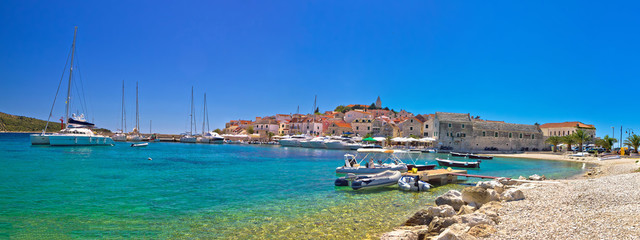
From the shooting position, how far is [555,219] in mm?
9414

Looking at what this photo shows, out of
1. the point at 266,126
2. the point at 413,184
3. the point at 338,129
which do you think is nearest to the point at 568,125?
the point at 338,129

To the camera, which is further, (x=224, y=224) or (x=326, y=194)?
(x=326, y=194)

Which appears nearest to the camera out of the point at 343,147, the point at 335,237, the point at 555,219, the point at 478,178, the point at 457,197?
the point at 555,219

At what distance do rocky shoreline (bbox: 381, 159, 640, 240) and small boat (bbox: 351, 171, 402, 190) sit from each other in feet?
21.3

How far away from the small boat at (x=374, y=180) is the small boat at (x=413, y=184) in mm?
994

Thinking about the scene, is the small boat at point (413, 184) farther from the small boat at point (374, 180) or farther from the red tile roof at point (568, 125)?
the red tile roof at point (568, 125)

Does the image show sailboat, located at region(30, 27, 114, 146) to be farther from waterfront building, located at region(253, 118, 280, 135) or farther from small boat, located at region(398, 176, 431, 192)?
waterfront building, located at region(253, 118, 280, 135)

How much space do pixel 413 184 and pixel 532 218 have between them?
32.8 ft

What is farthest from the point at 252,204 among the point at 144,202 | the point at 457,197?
the point at 457,197

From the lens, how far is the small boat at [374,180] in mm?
19789

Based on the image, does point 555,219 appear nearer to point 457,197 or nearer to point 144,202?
point 457,197

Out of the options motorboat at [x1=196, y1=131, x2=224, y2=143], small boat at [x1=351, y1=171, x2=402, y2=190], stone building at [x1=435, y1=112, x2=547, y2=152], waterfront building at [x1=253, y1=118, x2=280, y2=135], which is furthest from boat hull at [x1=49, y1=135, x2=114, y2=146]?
stone building at [x1=435, y1=112, x2=547, y2=152]

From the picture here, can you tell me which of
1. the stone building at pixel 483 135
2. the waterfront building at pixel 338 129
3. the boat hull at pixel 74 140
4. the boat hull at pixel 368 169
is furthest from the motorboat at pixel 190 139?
the boat hull at pixel 368 169

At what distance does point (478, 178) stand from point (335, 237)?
20.7m
